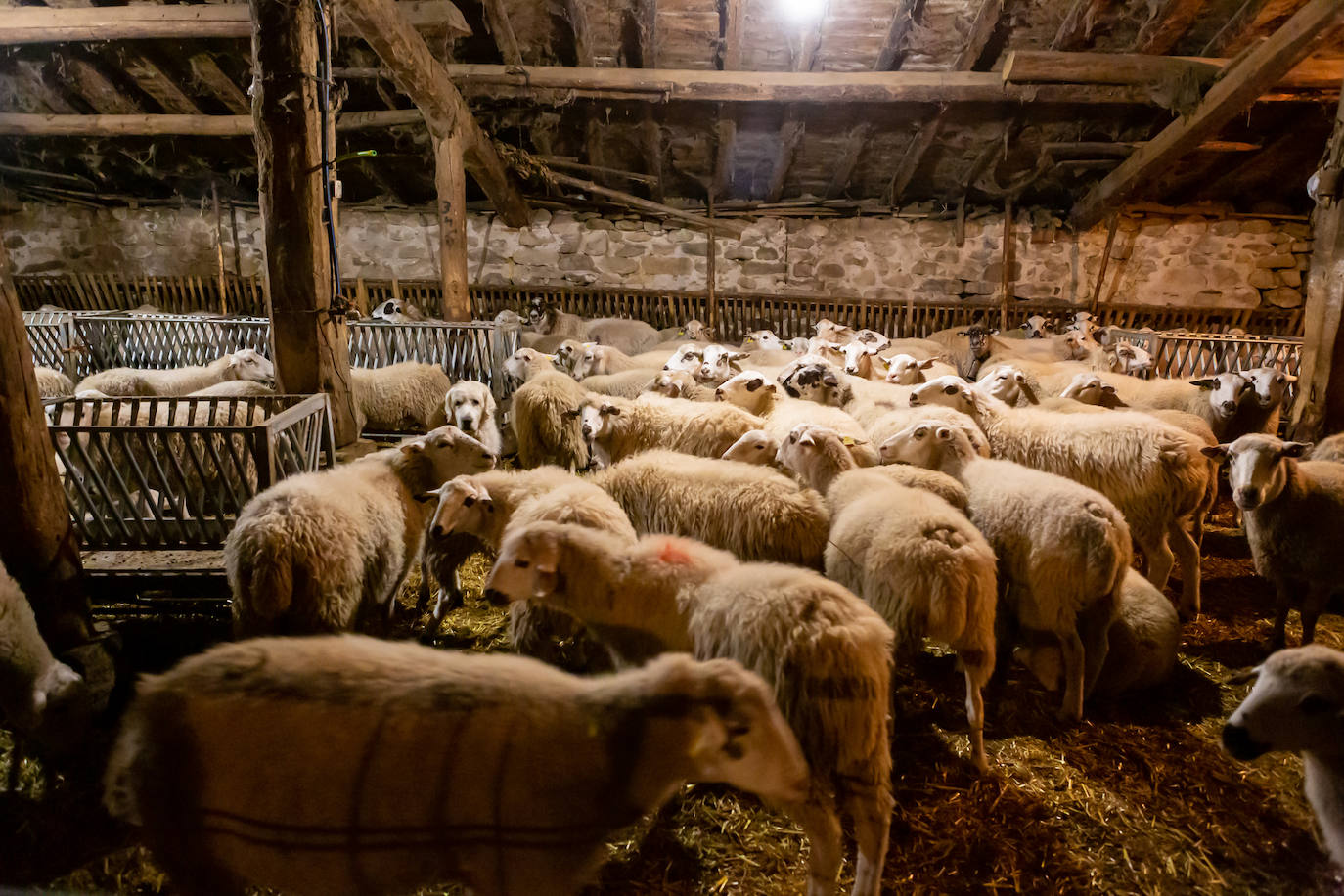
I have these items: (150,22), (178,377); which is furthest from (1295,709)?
(150,22)

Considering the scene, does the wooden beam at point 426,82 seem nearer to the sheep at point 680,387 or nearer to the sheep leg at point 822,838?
the sheep at point 680,387

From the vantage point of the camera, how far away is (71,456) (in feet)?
13.2

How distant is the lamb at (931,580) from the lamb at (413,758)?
1217mm

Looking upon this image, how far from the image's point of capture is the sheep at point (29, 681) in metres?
2.26

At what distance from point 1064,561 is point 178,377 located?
7.39 meters

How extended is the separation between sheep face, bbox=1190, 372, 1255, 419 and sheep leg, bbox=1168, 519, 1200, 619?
6.73ft

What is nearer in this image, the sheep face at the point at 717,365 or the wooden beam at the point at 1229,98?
the wooden beam at the point at 1229,98

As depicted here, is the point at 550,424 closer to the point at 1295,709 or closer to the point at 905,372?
the point at 905,372

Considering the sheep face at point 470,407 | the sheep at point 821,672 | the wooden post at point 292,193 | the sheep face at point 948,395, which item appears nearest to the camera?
the sheep at point 821,672

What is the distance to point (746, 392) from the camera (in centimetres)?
544

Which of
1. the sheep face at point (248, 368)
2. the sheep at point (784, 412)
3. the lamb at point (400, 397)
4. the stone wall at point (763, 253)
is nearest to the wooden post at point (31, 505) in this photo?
the sheep at point (784, 412)

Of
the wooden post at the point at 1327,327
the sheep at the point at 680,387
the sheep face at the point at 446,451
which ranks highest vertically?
the wooden post at the point at 1327,327

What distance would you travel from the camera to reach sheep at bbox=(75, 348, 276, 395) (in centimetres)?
609

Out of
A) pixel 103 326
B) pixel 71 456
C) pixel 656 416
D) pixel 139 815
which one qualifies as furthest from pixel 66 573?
pixel 103 326
